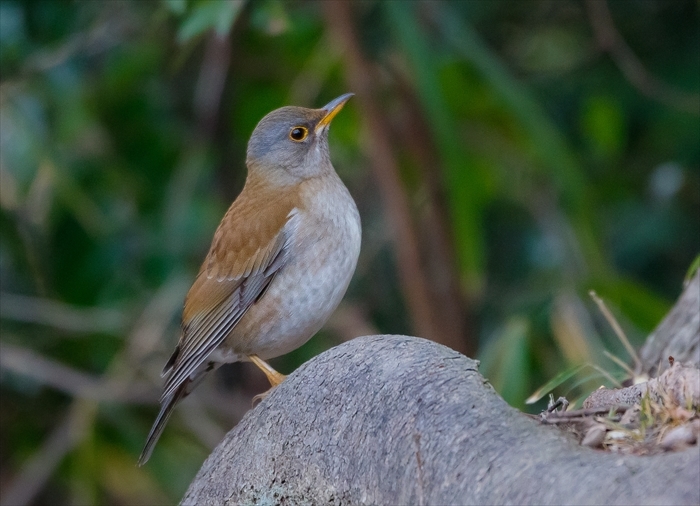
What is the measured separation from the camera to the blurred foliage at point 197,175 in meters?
6.30

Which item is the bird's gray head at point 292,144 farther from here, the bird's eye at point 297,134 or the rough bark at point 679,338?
the rough bark at point 679,338

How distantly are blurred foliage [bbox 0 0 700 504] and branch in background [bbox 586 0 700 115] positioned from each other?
70 mm

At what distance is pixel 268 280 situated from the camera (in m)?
4.14

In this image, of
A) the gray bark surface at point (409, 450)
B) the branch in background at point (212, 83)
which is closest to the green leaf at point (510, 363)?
the gray bark surface at point (409, 450)

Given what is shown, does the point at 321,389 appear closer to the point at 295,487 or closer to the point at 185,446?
the point at 295,487

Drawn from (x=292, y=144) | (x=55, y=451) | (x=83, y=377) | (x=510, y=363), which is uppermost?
(x=292, y=144)

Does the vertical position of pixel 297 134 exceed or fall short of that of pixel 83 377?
it exceeds it

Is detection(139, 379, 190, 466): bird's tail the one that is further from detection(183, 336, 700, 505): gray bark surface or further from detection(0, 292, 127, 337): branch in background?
detection(0, 292, 127, 337): branch in background

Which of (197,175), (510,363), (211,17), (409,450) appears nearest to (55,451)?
(197,175)

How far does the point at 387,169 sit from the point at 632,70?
165 centimetres

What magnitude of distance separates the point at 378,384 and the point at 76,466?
4491 mm

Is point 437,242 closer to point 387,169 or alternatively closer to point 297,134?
point 387,169

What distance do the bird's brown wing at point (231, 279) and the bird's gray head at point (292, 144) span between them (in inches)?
11.3

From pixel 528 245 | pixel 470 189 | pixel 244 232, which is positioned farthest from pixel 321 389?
pixel 528 245
